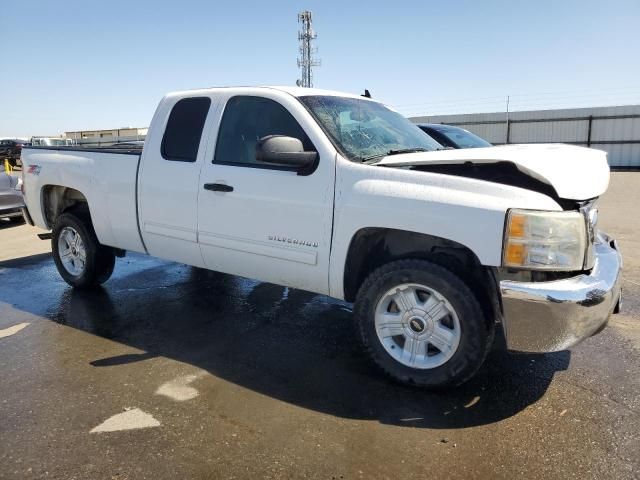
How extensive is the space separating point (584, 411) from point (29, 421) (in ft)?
10.7

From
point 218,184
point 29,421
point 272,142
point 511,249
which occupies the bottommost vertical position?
point 29,421

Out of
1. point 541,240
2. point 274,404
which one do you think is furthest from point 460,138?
point 274,404

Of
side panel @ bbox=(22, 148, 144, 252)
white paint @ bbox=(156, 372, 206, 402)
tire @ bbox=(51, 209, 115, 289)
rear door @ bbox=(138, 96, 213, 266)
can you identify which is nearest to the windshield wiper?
rear door @ bbox=(138, 96, 213, 266)

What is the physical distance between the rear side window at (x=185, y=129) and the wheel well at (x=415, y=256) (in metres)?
1.68

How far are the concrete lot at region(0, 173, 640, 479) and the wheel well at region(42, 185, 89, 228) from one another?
3.99 ft

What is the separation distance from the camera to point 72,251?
18.1ft

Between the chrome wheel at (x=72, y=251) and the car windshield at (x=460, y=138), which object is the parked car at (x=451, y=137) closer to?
the car windshield at (x=460, y=138)

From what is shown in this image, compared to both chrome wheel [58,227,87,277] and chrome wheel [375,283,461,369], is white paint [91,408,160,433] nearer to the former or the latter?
chrome wheel [375,283,461,369]

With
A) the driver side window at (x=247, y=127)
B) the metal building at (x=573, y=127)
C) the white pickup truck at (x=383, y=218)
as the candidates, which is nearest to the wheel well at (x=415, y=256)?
the white pickup truck at (x=383, y=218)

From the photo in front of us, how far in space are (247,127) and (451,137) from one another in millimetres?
6079

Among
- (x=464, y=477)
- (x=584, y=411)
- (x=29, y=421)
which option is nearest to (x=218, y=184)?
(x=29, y=421)

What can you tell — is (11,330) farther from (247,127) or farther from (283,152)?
(283,152)

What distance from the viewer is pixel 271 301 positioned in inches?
202

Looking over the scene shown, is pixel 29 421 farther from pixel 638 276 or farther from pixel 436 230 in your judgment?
pixel 638 276
